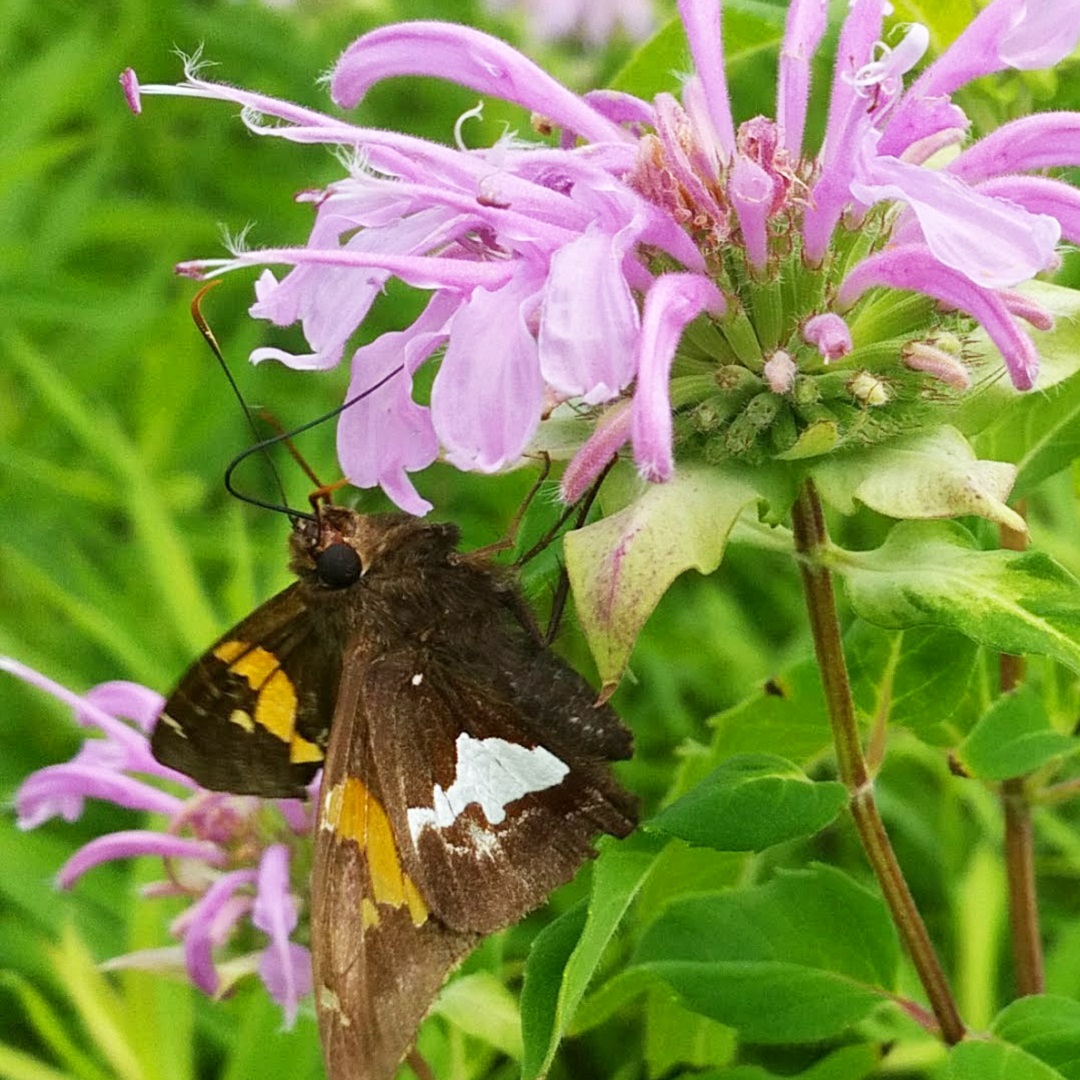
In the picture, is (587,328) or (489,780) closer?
(587,328)

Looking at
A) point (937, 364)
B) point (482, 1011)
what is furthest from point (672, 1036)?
Answer: point (937, 364)

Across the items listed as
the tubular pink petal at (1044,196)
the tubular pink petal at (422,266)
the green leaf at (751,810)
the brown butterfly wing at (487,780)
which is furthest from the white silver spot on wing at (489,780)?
the tubular pink petal at (1044,196)

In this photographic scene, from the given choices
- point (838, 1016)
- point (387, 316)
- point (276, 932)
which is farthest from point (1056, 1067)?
point (387, 316)

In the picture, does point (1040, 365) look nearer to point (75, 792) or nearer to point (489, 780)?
point (489, 780)

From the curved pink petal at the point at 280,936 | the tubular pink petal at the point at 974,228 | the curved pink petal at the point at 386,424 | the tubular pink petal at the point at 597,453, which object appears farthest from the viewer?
the curved pink petal at the point at 280,936

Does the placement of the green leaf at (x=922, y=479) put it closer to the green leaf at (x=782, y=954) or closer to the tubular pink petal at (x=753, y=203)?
the tubular pink petal at (x=753, y=203)

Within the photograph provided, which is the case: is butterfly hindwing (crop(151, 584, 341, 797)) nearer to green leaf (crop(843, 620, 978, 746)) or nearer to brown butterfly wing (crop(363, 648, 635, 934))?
brown butterfly wing (crop(363, 648, 635, 934))
